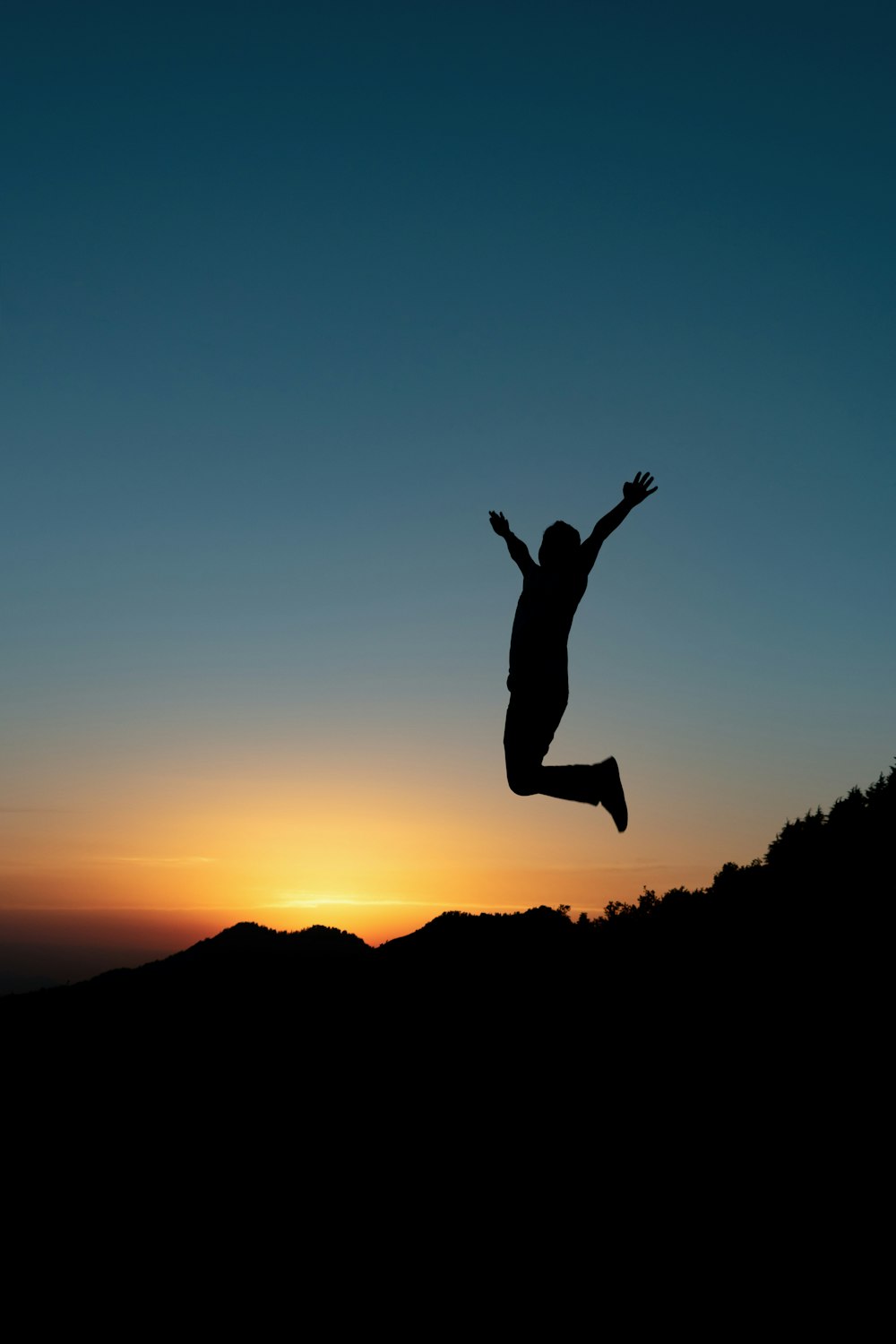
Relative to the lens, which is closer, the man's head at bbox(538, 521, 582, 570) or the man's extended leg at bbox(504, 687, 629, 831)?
the man's extended leg at bbox(504, 687, 629, 831)

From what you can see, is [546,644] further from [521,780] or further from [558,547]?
[521,780]

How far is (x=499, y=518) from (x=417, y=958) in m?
9.11

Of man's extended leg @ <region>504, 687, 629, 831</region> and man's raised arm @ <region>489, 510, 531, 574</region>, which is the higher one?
man's raised arm @ <region>489, 510, 531, 574</region>

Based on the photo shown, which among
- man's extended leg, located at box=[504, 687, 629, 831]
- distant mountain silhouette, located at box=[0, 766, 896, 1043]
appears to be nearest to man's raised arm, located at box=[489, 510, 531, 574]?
man's extended leg, located at box=[504, 687, 629, 831]

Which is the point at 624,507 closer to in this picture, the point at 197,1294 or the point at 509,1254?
the point at 509,1254

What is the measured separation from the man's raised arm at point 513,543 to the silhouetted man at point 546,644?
194 millimetres

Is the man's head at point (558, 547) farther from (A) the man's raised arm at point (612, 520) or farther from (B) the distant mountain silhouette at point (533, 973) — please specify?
(B) the distant mountain silhouette at point (533, 973)

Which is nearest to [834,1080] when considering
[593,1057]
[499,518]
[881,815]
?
[593,1057]

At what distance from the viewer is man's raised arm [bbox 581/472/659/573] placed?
7.55m

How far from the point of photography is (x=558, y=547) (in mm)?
7723

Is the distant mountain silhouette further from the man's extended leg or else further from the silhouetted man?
the silhouetted man

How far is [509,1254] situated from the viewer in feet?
19.2

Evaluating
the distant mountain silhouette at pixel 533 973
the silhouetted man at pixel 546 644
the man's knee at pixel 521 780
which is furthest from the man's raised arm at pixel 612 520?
the distant mountain silhouette at pixel 533 973

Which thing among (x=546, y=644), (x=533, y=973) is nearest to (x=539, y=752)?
(x=546, y=644)
